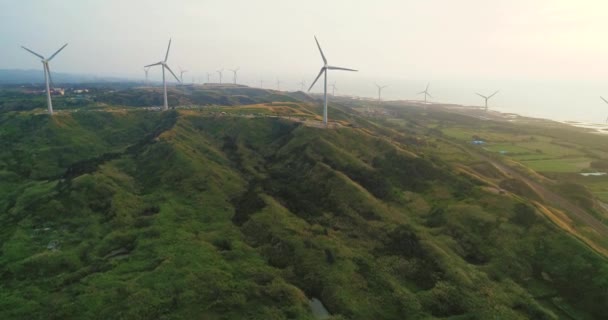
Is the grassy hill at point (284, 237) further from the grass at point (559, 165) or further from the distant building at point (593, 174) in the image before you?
the grass at point (559, 165)

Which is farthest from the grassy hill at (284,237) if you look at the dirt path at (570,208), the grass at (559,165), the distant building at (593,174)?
the grass at (559,165)

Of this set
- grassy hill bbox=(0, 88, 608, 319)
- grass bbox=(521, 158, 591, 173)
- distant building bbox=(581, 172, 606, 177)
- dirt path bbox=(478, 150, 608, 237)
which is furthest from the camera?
grass bbox=(521, 158, 591, 173)

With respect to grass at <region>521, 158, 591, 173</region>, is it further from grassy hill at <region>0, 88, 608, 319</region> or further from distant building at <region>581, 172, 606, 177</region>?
grassy hill at <region>0, 88, 608, 319</region>

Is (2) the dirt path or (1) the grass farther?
(1) the grass

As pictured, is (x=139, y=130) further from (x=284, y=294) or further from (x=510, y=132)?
(x=510, y=132)

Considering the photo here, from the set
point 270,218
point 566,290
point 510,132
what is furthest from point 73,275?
point 510,132

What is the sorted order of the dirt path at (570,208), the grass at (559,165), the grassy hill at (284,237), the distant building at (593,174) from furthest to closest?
the grass at (559,165) < the distant building at (593,174) < the dirt path at (570,208) < the grassy hill at (284,237)

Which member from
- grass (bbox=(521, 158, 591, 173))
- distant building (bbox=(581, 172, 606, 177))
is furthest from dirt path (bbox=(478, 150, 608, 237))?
distant building (bbox=(581, 172, 606, 177))

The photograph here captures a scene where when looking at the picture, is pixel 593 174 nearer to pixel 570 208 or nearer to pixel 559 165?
pixel 559 165

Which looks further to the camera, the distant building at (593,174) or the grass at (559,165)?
the grass at (559,165)
